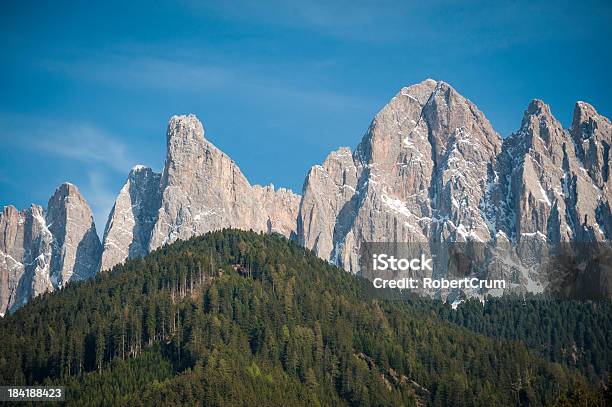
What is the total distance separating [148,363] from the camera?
166 meters

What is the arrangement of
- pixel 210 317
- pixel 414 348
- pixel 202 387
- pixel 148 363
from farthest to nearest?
pixel 414 348 < pixel 210 317 < pixel 148 363 < pixel 202 387

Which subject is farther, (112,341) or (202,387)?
(112,341)

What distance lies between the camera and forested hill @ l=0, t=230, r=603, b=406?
160050mm

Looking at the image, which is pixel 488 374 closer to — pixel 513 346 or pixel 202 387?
pixel 513 346

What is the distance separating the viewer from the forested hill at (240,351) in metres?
160

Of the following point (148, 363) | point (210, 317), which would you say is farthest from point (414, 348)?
point (148, 363)

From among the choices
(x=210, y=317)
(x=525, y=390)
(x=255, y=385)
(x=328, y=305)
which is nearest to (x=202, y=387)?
(x=255, y=385)

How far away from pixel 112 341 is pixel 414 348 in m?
49.4

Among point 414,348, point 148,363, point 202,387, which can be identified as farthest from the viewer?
point 414,348

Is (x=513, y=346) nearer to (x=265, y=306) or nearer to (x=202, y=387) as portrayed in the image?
(x=265, y=306)

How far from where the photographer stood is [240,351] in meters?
171

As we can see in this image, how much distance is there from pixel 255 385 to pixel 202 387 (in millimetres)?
9065

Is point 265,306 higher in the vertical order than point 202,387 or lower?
higher

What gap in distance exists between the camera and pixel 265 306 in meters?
186
